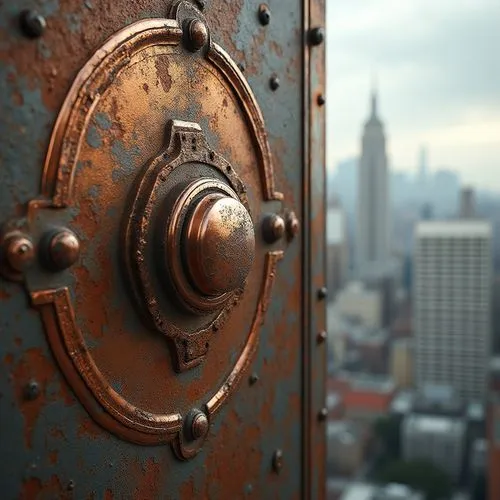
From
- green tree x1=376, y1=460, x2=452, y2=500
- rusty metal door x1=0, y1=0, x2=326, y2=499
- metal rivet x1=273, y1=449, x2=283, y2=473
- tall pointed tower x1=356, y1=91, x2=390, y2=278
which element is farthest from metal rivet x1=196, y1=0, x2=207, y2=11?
tall pointed tower x1=356, y1=91, x2=390, y2=278

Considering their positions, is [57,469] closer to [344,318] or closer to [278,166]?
[278,166]

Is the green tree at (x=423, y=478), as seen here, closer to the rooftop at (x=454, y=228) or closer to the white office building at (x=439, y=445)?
the white office building at (x=439, y=445)

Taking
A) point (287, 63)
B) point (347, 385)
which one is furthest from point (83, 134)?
point (347, 385)

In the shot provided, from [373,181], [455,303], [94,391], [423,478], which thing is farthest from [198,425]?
[373,181]

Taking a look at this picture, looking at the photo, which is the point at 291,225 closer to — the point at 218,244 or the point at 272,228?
the point at 272,228

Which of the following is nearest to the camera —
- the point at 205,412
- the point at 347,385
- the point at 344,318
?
the point at 205,412

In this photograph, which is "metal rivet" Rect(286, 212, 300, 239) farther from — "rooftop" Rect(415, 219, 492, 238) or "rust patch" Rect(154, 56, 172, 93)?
"rooftop" Rect(415, 219, 492, 238)
